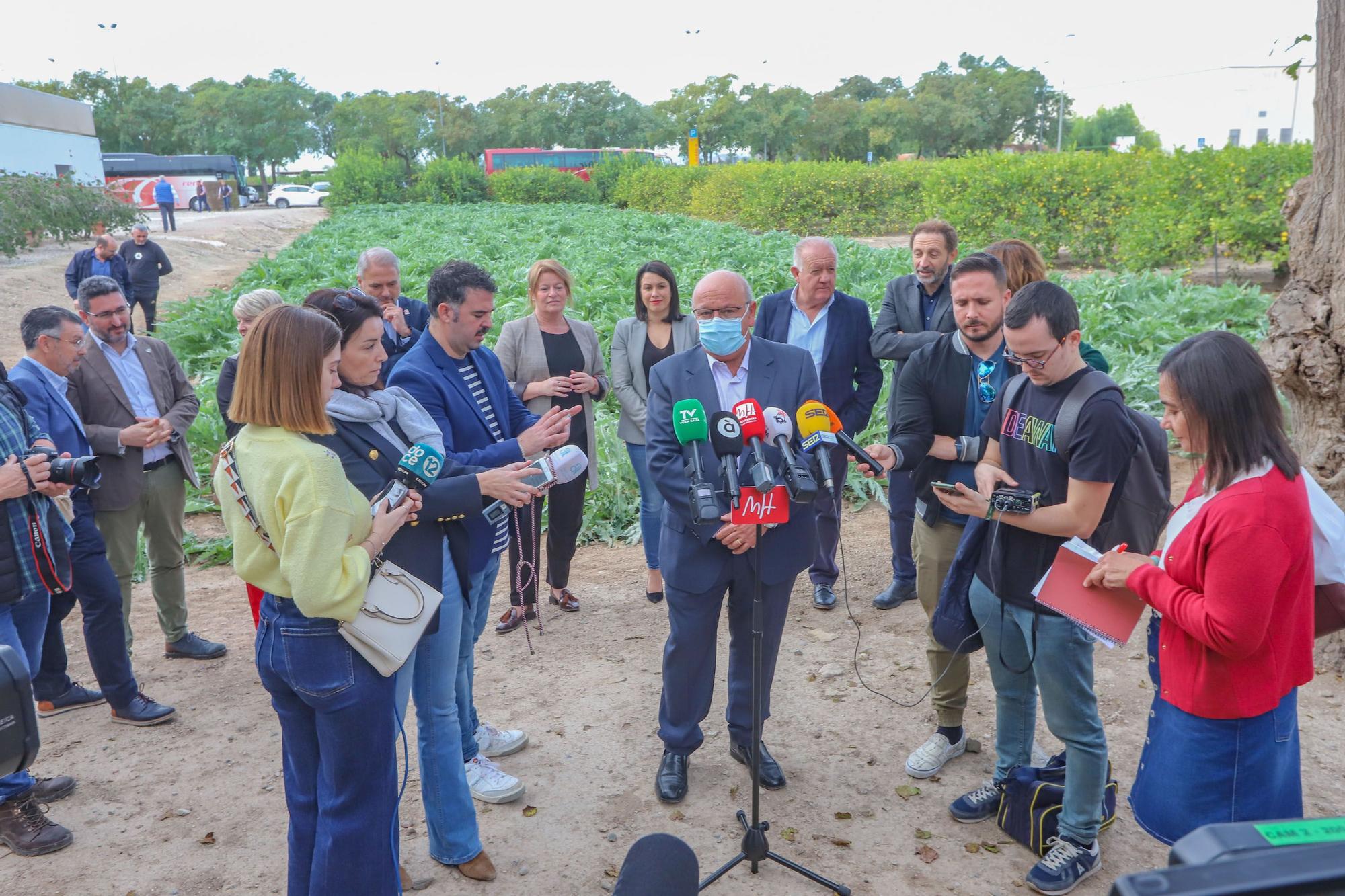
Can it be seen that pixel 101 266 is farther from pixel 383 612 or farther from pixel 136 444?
pixel 383 612

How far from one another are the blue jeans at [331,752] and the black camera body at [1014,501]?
2088 millimetres

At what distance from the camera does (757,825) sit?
136 inches

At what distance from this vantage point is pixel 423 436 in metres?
3.16

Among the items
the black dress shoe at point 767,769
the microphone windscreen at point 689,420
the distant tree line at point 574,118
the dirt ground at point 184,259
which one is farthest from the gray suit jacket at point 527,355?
the distant tree line at point 574,118

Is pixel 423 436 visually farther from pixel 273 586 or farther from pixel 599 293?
pixel 599 293

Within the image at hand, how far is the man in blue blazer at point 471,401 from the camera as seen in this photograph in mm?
3639

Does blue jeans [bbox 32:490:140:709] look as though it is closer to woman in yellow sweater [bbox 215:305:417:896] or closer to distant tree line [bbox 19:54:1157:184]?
woman in yellow sweater [bbox 215:305:417:896]

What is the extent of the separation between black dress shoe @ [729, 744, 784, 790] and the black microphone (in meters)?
1.54

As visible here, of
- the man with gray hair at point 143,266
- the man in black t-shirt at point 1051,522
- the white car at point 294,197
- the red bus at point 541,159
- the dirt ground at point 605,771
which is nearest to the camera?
the man in black t-shirt at point 1051,522

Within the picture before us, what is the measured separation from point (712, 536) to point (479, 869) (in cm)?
153

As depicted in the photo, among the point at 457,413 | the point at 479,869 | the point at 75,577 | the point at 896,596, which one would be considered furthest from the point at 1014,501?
the point at 75,577

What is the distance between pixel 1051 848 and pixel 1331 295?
3.19 meters

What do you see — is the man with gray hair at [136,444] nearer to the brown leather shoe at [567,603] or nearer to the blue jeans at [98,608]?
the blue jeans at [98,608]

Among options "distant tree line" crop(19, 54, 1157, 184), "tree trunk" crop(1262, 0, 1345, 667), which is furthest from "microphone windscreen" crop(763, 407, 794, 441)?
"distant tree line" crop(19, 54, 1157, 184)
